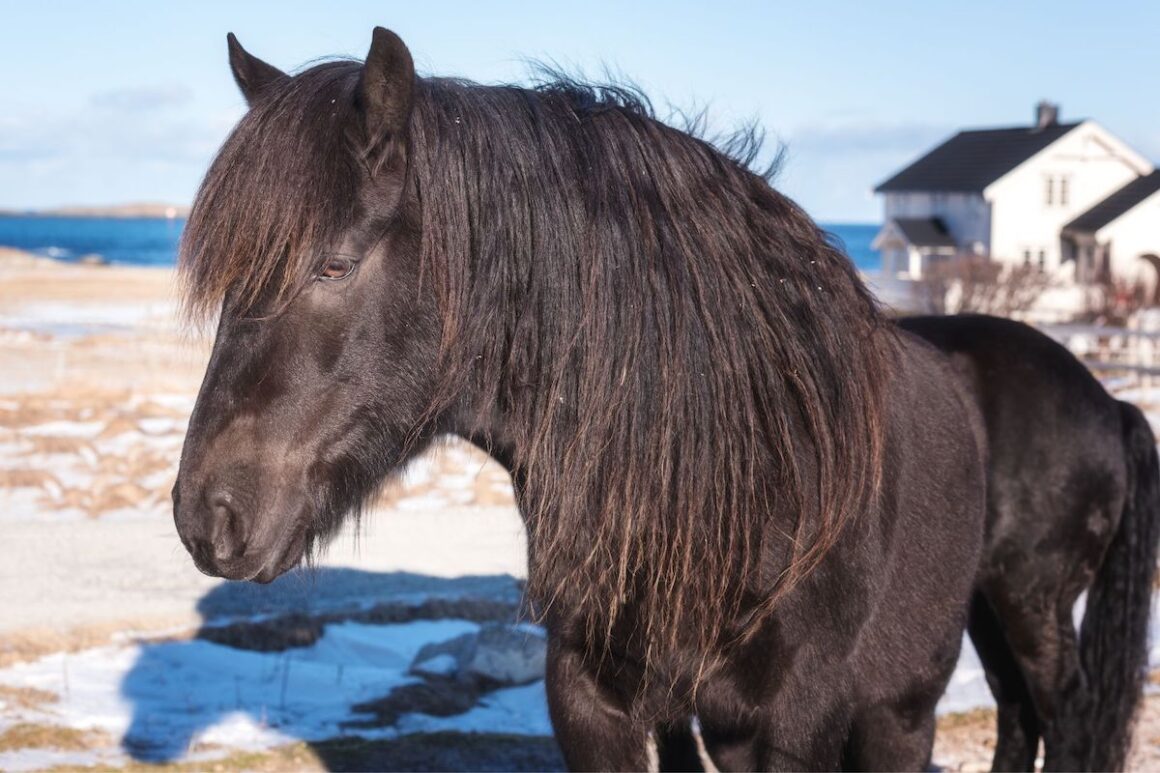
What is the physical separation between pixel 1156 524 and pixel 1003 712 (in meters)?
0.92

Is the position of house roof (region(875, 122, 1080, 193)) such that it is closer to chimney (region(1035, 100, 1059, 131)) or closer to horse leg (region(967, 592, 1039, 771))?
chimney (region(1035, 100, 1059, 131))

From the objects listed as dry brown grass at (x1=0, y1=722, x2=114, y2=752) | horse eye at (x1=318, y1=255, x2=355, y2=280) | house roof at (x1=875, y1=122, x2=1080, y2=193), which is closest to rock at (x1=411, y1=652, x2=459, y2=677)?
dry brown grass at (x1=0, y1=722, x2=114, y2=752)

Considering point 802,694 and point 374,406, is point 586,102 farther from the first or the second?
point 802,694

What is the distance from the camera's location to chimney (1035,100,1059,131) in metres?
38.2

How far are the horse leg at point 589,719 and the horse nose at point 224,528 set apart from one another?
34.6 inches

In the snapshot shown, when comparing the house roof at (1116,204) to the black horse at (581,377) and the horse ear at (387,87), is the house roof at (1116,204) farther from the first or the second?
the horse ear at (387,87)

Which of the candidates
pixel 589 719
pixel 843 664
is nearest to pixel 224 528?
pixel 589 719

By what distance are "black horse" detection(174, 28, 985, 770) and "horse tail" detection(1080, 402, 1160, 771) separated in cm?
186

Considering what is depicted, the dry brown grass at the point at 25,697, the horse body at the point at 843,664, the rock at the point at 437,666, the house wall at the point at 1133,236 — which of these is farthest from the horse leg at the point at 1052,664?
the house wall at the point at 1133,236

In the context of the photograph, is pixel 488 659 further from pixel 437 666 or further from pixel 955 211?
pixel 955 211

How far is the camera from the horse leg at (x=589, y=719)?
273 cm

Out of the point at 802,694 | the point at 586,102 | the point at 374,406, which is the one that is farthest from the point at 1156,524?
the point at 374,406

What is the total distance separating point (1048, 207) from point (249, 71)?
122 feet

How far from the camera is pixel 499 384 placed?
249 centimetres
